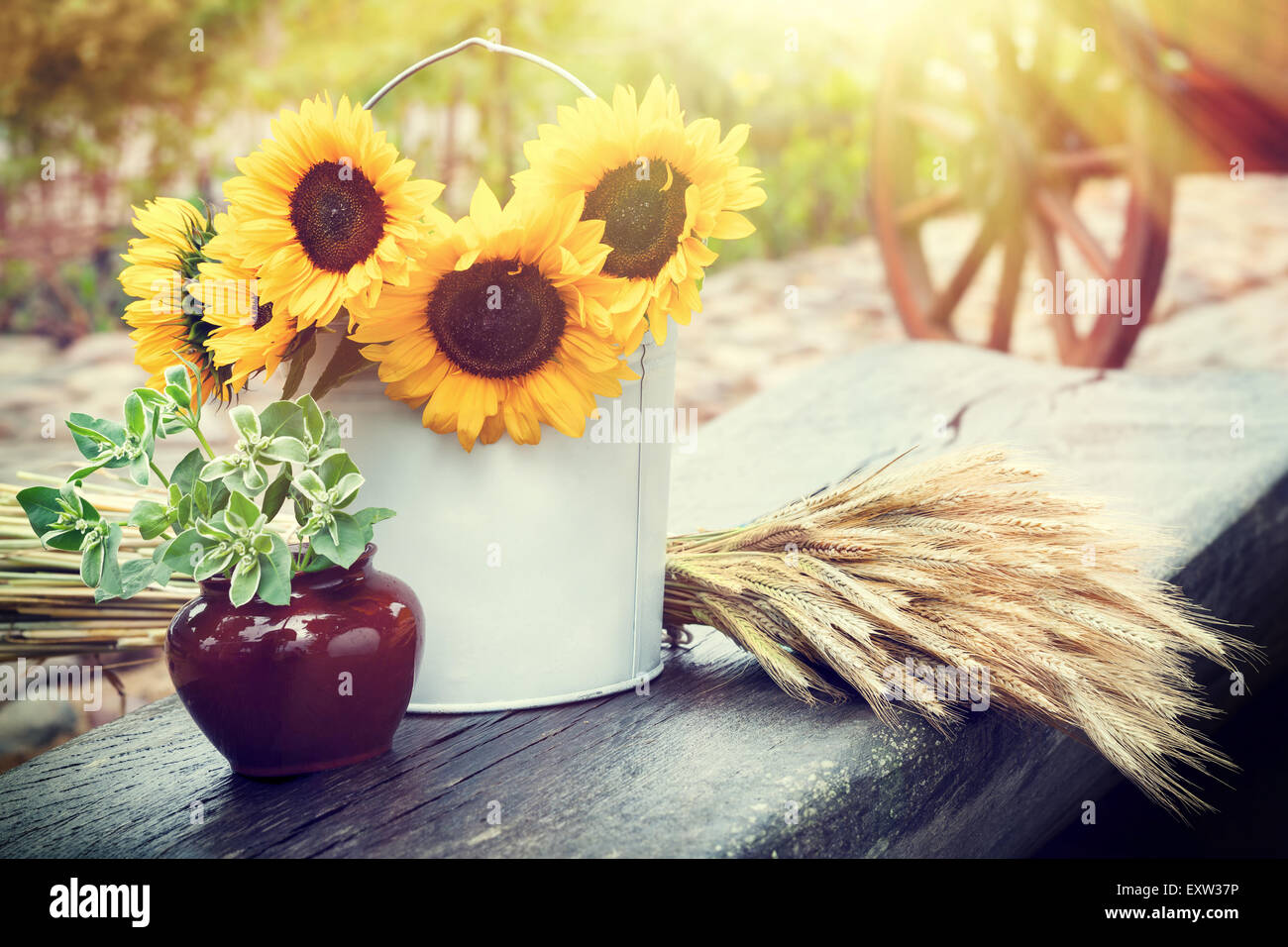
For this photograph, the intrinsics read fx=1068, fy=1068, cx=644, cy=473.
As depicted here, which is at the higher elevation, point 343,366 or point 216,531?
point 343,366

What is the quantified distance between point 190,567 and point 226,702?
95 mm

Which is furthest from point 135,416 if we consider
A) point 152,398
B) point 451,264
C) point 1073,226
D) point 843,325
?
point 843,325

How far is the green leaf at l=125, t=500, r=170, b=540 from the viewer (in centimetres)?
71

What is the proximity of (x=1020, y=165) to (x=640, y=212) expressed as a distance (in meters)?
2.17

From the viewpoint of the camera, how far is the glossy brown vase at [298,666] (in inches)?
28.2

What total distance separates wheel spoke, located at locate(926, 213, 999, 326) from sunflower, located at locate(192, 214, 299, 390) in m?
2.57

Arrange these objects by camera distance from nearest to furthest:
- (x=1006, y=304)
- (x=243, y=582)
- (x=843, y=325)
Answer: (x=243, y=582) → (x=1006, y=304) → (x=843, y=325)

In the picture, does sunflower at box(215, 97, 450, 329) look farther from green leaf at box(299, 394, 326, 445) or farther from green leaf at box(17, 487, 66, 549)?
green leaf at box(17, 487, 66, 549)

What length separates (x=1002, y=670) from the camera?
0.83 metres

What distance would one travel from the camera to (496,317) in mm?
773

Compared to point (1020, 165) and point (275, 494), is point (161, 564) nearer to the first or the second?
point (275, 494)

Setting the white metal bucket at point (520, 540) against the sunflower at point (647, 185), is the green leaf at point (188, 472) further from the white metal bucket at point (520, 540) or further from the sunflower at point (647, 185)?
the sunflower at point (647, 185)

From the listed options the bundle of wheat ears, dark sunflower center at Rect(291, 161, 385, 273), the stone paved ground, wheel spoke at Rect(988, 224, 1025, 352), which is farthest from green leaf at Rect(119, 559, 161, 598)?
wheel spoke at Rect(988, 224, 1025, 352)
